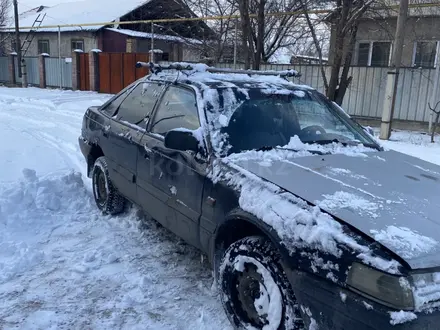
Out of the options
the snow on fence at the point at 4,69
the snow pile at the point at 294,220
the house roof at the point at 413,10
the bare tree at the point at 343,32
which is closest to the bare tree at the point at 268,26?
the bare tree at the point at 343,32

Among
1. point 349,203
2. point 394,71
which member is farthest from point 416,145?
point 349,203

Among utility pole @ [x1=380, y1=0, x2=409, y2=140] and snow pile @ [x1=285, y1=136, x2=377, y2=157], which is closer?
snow pile @ [x1=285, y1=136, x2=377, y2=157]

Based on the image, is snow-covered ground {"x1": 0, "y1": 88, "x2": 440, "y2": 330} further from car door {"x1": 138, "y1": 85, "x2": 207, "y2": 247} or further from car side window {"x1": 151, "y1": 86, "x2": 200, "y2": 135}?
car side window {"x1": 151, "y1": 86, "x2": 200, "y2": 135}

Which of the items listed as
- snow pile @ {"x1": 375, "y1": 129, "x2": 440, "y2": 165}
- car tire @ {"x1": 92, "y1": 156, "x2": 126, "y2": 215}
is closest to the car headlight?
car tire @ {"x1": 92, "y1": 156, "x2": 126, "y2": 215}

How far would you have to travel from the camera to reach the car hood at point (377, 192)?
2.04 meters

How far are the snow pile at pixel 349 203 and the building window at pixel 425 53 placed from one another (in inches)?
486

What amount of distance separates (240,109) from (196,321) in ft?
5.27

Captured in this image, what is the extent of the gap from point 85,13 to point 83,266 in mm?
29244

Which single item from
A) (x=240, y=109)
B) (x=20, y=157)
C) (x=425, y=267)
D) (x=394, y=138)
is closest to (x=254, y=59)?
(x=394, y=138)

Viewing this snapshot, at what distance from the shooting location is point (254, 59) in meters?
10.5

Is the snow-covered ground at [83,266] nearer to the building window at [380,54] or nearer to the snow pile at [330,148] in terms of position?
the snow pile at [330,148]

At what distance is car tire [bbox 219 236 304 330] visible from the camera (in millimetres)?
2348

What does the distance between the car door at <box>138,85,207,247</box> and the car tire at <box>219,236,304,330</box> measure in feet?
1.72

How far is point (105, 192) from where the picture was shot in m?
4.81
